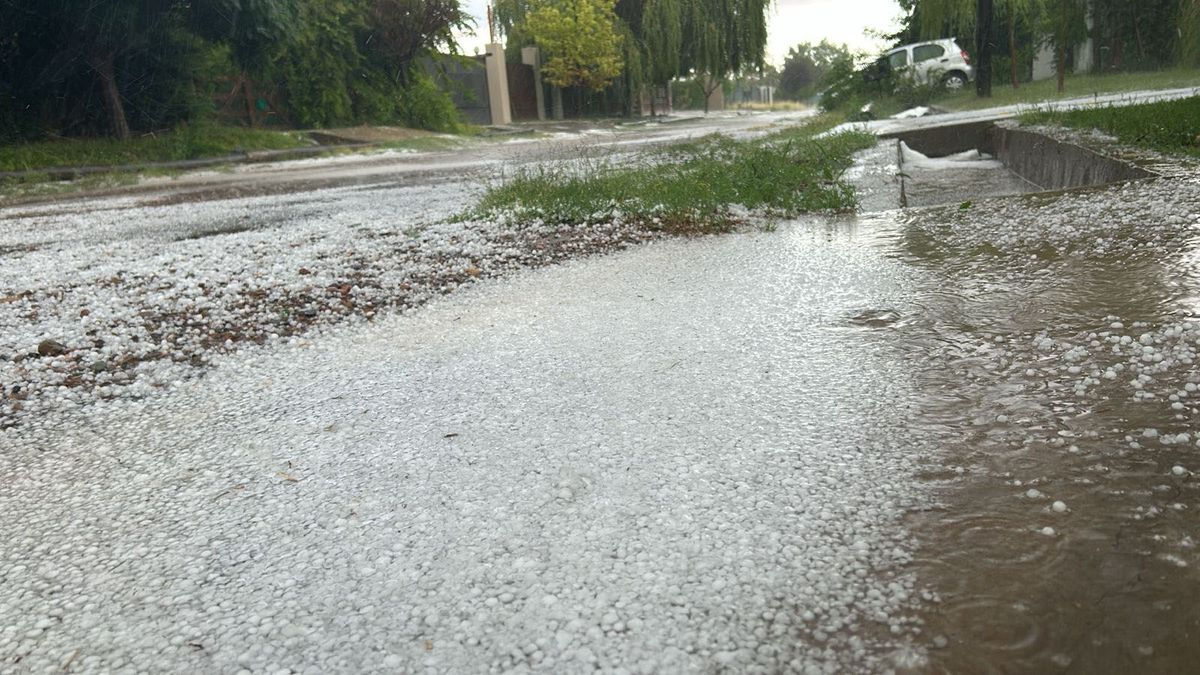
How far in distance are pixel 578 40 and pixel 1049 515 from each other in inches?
1209

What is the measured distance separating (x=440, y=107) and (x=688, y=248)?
2029 cm

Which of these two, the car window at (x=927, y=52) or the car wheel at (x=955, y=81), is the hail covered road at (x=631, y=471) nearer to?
the car wheel at (x=955, y=81)

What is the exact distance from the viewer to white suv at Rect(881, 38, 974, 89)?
19.6 m

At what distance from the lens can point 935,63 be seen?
2052 centimetres

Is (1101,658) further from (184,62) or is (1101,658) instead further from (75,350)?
(184,62)

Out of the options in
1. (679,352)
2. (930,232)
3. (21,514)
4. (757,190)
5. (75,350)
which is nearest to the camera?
(21,514)

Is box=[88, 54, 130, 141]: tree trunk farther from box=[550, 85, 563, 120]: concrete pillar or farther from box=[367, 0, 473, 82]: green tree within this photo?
box=[550, 85, 563, 120]: concrete pillar

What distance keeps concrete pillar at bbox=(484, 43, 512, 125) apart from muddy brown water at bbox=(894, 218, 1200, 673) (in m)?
28.7

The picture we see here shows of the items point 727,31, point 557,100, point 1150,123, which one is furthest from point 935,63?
point 557,100

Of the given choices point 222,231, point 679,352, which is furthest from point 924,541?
point 222,231

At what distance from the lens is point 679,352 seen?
2.81 m

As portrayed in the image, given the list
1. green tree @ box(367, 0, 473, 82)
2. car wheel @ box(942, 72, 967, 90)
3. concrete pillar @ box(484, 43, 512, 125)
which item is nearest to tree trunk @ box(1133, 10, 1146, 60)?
car wheel @ box(942, 72, 967, 90)

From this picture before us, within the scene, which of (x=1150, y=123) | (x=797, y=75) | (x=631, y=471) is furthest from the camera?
(x=797, y=75)

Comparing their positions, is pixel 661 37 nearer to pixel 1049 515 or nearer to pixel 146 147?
pixel 146 147
